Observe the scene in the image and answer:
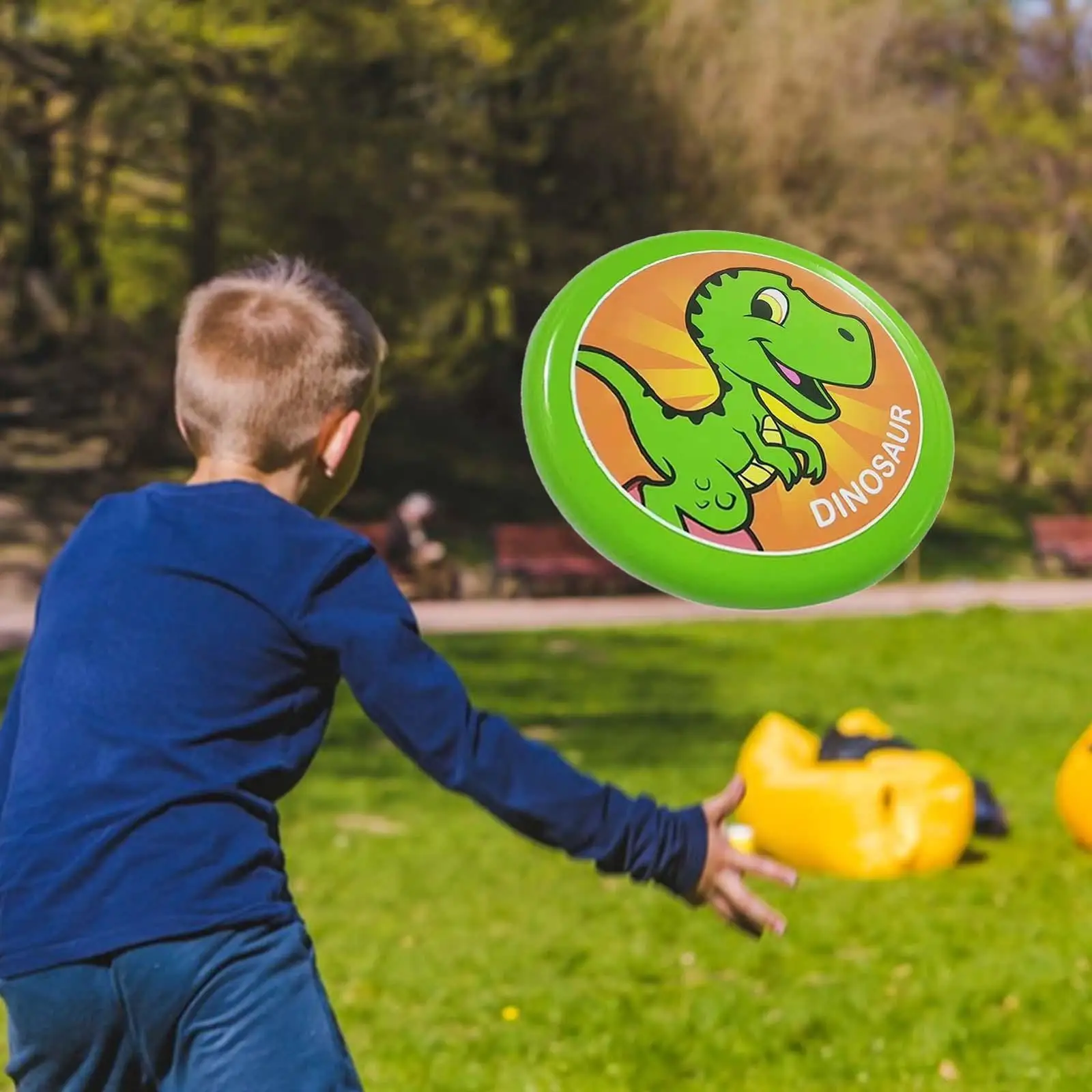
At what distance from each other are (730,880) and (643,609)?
1733 centimetres

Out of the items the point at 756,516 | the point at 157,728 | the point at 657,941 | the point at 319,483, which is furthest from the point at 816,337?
the point at 657,941

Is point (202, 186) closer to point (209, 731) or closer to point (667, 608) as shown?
point (667, 608)

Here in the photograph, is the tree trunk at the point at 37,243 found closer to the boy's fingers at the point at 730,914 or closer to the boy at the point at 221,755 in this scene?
the boy at the point at 221,755

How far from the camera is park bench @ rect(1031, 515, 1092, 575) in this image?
24.6 metres

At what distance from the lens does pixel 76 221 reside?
28172 mm

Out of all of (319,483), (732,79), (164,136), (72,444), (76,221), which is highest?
(319,483)

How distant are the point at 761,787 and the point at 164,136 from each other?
Result: 2172cm

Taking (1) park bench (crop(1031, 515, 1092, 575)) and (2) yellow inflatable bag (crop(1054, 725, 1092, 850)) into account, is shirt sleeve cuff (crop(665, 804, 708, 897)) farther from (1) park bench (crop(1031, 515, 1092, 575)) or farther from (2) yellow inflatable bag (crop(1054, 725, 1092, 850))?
(1) park bench (crop(1031, 515, 1092, 575))

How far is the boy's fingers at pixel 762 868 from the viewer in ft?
8.23

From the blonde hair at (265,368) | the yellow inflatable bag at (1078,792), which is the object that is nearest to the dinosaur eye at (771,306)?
the blonde hair at (265,368)

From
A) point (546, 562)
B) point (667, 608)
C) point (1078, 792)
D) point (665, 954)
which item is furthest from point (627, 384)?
point (546, 562)

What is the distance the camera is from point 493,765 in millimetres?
2459

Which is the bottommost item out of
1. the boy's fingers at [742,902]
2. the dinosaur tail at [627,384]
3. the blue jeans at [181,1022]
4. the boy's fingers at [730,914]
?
the blue jeans at [181,1022]

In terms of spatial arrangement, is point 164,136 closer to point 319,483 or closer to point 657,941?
point 657,941
